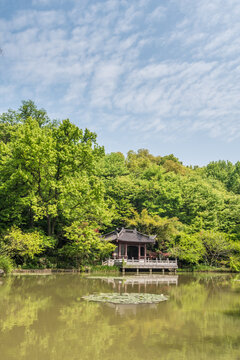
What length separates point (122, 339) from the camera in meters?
6.34

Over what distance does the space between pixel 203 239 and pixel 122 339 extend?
2687 cm

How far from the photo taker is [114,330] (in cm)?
704

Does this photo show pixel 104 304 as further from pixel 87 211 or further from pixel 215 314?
pixel 87 211

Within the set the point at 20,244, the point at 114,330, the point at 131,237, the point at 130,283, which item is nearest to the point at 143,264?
the point at 131,237

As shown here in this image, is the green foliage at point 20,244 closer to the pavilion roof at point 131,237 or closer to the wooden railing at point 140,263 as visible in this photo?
the wooden railing at point 140,263

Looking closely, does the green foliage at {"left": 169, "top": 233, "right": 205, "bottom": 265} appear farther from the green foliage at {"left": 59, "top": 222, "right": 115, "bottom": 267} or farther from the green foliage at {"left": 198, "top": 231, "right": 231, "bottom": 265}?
the green foliage at {"left": 59, "top": 222, "right": 115, "bottom": 267}

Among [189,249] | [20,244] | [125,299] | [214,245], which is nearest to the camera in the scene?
[125,299]

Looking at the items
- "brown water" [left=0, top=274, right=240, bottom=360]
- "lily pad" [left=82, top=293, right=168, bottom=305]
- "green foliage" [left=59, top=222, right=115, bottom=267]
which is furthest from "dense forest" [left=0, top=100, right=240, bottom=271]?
"brown water" [left=0, top=274, right=240, bottom=360]

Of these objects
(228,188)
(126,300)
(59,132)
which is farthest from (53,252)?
(228,188)

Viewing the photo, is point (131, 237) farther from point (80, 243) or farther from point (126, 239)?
point (80, 243)

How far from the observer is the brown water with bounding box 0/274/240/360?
554 cm

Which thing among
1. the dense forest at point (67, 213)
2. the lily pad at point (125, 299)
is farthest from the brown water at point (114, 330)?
the dense forest at point (67, 213)

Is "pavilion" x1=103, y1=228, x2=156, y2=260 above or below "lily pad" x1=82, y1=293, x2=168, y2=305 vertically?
above

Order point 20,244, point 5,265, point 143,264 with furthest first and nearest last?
point 143,264
point 20,244
point 5,265
